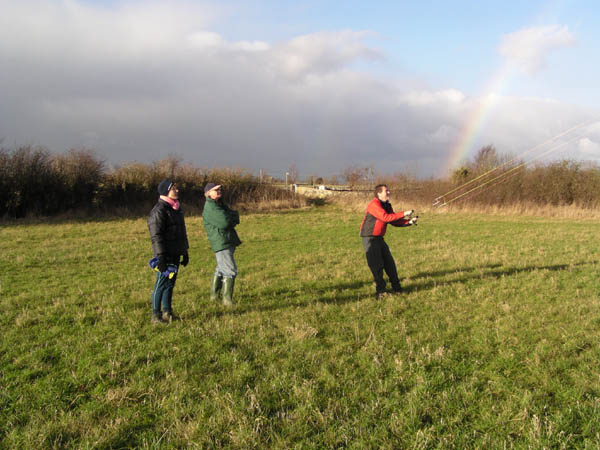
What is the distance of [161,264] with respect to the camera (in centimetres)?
564

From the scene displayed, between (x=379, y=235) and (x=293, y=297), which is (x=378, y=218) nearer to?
(x=379, y=235)

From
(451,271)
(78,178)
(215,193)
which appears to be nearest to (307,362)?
(215,193)

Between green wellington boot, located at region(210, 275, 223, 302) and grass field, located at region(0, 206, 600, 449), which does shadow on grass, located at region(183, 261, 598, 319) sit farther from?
green wellington boot, located at region(210, 275, 223, 302)

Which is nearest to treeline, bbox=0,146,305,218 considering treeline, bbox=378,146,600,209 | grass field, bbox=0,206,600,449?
treeline, bbox=378,146,600,209

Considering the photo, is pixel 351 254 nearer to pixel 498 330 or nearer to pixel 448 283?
pixel 448 283

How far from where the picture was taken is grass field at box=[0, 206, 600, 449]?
3.33 meters

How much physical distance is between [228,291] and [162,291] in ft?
3.97

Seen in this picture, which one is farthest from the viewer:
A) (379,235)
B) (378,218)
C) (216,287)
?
(379,235)

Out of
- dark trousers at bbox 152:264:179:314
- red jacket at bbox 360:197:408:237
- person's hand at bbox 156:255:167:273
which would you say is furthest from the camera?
red jacket at bbox 360:197:408:237

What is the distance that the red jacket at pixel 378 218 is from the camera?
713cm

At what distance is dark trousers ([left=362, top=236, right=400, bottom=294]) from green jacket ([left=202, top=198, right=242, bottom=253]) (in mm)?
2460

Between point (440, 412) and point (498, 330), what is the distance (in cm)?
238

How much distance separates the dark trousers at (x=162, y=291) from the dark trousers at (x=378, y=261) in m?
3.47

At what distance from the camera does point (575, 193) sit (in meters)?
32.8
